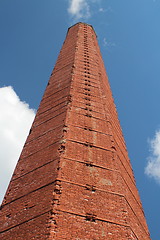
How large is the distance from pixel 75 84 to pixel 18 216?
754cm

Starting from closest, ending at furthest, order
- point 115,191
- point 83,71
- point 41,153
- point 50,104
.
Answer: point 115,191 < point 41,153 < point 50,104 < point 83,71

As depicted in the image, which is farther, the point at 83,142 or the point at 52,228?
the point at 83,142

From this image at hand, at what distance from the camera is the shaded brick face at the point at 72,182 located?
6.90 m

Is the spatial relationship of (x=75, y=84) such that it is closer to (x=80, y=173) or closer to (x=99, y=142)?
(x=99, y=142)

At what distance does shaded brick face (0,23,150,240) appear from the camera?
6.90 metres

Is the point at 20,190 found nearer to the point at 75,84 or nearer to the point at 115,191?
the point at 115,191

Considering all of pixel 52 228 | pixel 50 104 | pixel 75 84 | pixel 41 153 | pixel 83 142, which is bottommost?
pixel 52 228

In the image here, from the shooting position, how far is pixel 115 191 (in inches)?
324

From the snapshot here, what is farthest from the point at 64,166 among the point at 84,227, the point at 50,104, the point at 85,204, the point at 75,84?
the point at 75,84

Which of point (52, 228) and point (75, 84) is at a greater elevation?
point (75, 84)

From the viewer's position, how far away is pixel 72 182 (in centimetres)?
789

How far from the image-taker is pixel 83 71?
15.4 meters

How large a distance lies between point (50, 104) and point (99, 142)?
154 inches

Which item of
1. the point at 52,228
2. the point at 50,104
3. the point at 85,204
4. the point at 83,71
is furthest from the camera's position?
the point at 83,71
